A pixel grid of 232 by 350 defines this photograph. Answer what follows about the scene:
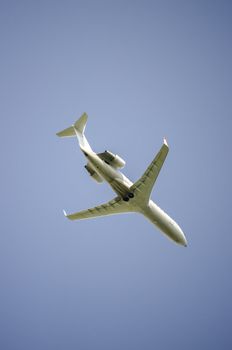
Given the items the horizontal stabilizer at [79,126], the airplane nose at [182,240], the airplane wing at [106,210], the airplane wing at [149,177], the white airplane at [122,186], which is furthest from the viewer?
the airplane nose at [182,240]

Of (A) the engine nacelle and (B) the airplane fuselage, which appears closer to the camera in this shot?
(B) the airplane fuselage

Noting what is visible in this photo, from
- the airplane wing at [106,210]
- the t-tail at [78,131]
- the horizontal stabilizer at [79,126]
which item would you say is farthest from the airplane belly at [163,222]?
the horizontal stabilizer at [79,126]

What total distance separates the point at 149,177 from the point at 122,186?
96.2 inches

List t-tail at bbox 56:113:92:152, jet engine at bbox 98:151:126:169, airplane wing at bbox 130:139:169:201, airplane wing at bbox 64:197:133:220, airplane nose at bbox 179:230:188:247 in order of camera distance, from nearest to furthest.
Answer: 1. airplane wing at bbox 130:139:169:201
2. jet engine at bbox 98:151:126:169
3. t-tail at bbox 56:113:92:152
4. airplane wing at bbox 64:197:133:220
5. airplane nose at bbox 179:230:188:247

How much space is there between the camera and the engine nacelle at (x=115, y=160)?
4122 centimetres

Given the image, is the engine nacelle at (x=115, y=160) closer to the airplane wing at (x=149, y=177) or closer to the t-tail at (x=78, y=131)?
the airplane wing at (x=149, y=177)

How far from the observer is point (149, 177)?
41.0 meters

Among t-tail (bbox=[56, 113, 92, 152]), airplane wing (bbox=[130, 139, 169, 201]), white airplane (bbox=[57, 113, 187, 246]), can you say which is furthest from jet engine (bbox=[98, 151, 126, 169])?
airplane wing (bbox=[130, 139, 169, 201])

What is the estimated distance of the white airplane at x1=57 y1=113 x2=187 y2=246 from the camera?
40438 mm

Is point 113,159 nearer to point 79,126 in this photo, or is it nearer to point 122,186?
point 122,186

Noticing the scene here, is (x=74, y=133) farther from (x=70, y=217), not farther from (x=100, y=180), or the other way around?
(x=70, y=217)

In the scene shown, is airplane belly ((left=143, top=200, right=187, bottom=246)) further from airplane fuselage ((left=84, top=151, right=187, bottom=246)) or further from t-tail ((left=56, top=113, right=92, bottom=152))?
t-tail ((left=56, top=113, right=92, bottom=152))

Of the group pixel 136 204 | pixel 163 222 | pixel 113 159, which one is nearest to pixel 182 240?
pixel 163 222

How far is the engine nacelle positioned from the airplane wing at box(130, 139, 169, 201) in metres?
1.92
